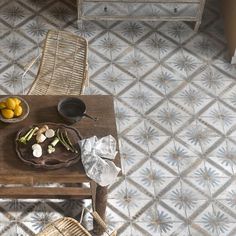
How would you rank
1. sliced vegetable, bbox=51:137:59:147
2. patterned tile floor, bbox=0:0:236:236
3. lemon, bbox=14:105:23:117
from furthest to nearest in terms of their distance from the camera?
1. patterned tile floor, bbox=0:0:236:236
2. lemon, bbox=14:105:23:117
3. sliced vegetable, bbox=51:137:59:147

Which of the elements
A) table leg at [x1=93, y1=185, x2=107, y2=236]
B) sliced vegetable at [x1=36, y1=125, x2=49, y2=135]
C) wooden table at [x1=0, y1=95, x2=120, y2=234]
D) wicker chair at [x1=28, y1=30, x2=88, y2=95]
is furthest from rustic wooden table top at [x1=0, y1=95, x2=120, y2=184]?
wicker chair at [x1=28, y1=30, x2=88, y2=95]

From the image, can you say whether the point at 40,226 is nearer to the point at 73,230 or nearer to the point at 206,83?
the point at 73,230

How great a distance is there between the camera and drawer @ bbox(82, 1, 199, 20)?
17.9 feet

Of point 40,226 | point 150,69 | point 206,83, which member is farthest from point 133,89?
point 40,226

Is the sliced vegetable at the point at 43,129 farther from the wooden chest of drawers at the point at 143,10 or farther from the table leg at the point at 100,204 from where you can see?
the wooden chest of drawers at the point at 143,10

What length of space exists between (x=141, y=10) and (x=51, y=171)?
2.32 meters

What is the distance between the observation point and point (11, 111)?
12.7 ft

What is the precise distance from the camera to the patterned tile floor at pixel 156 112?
14.4 feet

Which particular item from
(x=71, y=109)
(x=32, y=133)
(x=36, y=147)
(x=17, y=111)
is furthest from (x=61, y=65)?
(x=36, y=147)

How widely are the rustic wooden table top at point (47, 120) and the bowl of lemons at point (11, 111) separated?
37 mm

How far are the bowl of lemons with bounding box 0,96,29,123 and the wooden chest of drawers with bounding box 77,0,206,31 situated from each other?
68.8 inches

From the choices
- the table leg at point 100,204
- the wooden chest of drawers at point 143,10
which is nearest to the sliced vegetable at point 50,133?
the table leg at point 100,204

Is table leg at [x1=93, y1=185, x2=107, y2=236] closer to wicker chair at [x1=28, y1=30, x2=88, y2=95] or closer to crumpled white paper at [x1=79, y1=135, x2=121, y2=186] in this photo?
crumpled white paper at [x1=79, y1=135, x2=121, y2=186]

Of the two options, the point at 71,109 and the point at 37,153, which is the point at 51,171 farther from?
the point at 71,109
